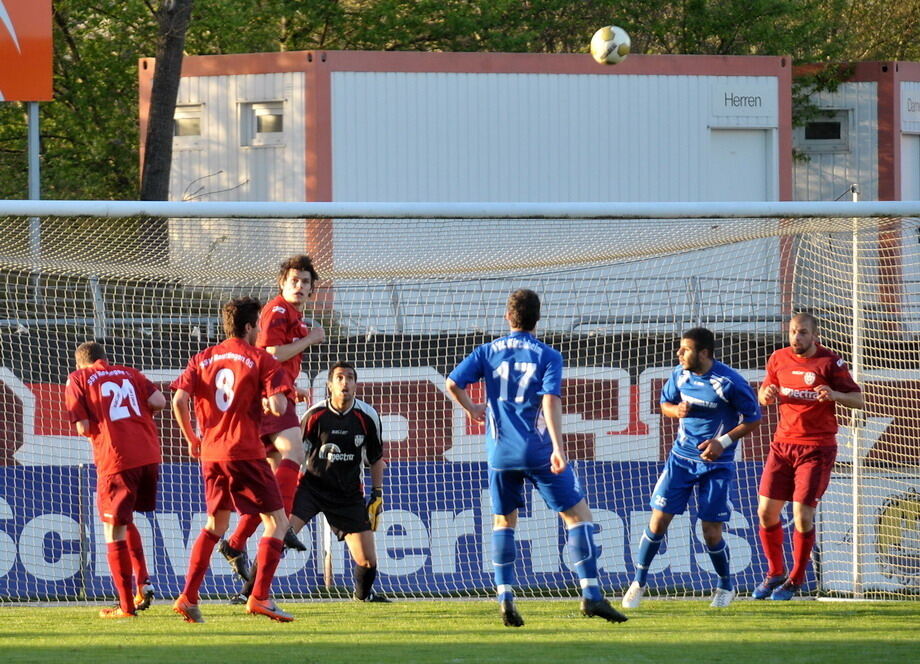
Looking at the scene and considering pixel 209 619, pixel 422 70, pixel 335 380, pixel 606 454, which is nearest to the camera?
pixel 209 619

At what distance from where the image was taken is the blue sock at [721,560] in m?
A: 7.84

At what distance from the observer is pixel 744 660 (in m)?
6.25

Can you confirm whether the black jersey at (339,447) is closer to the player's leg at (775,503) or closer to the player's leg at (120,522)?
the player's leg at (120,522)

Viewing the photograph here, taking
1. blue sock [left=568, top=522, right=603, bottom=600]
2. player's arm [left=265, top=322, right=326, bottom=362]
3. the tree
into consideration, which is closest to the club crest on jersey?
player's arm [left=265, top=322, right=326, bottom=362]

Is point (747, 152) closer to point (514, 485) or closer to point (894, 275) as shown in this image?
point (894, 275)

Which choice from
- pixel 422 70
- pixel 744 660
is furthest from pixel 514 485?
pixel 422 70

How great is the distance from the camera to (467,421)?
9.80 metres

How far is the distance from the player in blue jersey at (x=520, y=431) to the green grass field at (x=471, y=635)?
15.6 inches

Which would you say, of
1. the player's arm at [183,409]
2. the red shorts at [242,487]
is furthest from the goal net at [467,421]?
the red shorts at [242,487]

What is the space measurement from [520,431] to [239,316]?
1.67m

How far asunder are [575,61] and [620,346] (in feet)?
29.9

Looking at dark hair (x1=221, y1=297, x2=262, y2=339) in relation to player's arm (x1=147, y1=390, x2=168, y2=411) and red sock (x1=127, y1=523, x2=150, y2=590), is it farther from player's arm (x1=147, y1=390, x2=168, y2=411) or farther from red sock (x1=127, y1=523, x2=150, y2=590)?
red sock (x1=127, y1=523, x2=150, y2=590)

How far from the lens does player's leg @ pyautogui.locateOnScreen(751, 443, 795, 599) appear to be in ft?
27.1

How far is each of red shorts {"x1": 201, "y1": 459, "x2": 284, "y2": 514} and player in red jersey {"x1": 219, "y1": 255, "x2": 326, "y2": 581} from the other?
1.97 feet
